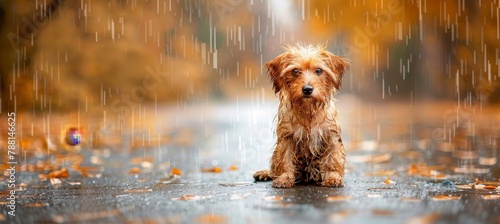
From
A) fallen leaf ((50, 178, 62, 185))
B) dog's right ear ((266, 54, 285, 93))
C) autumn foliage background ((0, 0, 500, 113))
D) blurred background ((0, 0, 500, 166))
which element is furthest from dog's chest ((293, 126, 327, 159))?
autumn foliage background ((0, 0, 500, 113))

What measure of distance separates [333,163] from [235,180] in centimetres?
163

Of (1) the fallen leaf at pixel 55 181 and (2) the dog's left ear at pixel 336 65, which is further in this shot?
(1) the fallen leaf at pixel 55 181

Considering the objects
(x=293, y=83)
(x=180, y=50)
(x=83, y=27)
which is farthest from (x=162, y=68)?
(x=293, y=83)

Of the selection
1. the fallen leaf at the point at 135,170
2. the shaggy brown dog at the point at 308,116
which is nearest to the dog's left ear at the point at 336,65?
the shaggy brown dog at the point at 308,116

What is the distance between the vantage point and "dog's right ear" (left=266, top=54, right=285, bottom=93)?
6.70m

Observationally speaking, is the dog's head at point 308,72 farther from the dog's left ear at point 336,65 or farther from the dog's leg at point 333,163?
the dog's leg at point 333,163

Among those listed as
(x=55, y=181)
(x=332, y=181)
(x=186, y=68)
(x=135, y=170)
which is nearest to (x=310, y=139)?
(x=332, y=181)

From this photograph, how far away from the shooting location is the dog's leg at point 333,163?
670cm

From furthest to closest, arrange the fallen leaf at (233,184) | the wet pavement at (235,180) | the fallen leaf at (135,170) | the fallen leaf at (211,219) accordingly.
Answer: the fallen leaf at (135,170) < the fallen leaf at (233,184) < the wet pavement at (235,180) < the fallen leaf at (211,219)

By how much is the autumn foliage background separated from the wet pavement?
2922 mm

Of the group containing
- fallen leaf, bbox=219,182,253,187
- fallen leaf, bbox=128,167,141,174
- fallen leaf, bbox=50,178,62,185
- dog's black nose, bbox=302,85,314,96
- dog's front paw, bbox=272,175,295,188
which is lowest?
fallen leaf, bbox=128,167,141,174

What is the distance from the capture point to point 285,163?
676 centimetres

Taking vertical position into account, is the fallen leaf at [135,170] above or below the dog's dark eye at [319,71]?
below

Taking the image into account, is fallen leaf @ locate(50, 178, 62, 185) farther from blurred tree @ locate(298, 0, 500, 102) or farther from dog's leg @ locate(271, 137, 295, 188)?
blurred tree @ locate(298, 0, 500, 102)
